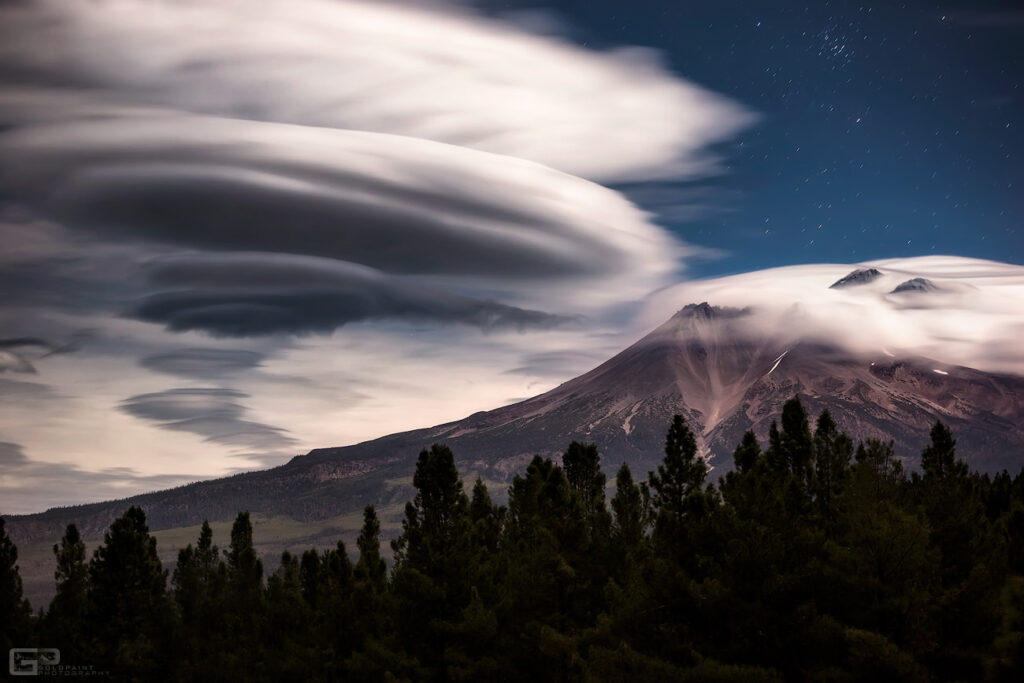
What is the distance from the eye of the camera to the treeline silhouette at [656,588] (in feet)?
140

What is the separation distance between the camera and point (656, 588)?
49.5 m

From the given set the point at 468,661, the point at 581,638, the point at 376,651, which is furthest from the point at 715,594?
the point at 376,651

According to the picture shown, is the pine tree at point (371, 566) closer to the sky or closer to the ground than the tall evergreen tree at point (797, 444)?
closer to the ground

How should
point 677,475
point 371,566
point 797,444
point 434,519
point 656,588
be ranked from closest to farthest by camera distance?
point 656,588, point 677,475, point 434,519, point 797,444, point 371,566

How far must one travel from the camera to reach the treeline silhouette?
4256 cm

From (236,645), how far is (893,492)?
62346mm

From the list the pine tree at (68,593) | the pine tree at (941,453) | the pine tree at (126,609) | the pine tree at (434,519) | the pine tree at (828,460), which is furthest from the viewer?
the pine tree at (68,593)

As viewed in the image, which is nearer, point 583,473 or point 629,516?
point 629,516

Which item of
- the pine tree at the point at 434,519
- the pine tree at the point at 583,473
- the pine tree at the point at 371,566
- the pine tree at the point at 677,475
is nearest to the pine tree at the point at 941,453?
the pine tree at the point at 583,473

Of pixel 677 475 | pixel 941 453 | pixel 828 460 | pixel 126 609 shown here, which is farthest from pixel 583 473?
pixel 126 609

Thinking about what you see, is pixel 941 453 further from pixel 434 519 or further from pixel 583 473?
pixel 434 519

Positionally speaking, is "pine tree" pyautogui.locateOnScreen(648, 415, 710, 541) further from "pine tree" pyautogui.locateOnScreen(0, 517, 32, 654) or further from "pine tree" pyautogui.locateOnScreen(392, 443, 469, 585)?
"pine tree" pyautogui.locateOnScreen(0, 517, 32, 654)

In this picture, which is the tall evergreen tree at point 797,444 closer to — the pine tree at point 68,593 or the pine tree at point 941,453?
the pine tree at point 941,453

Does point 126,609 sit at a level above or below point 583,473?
below
